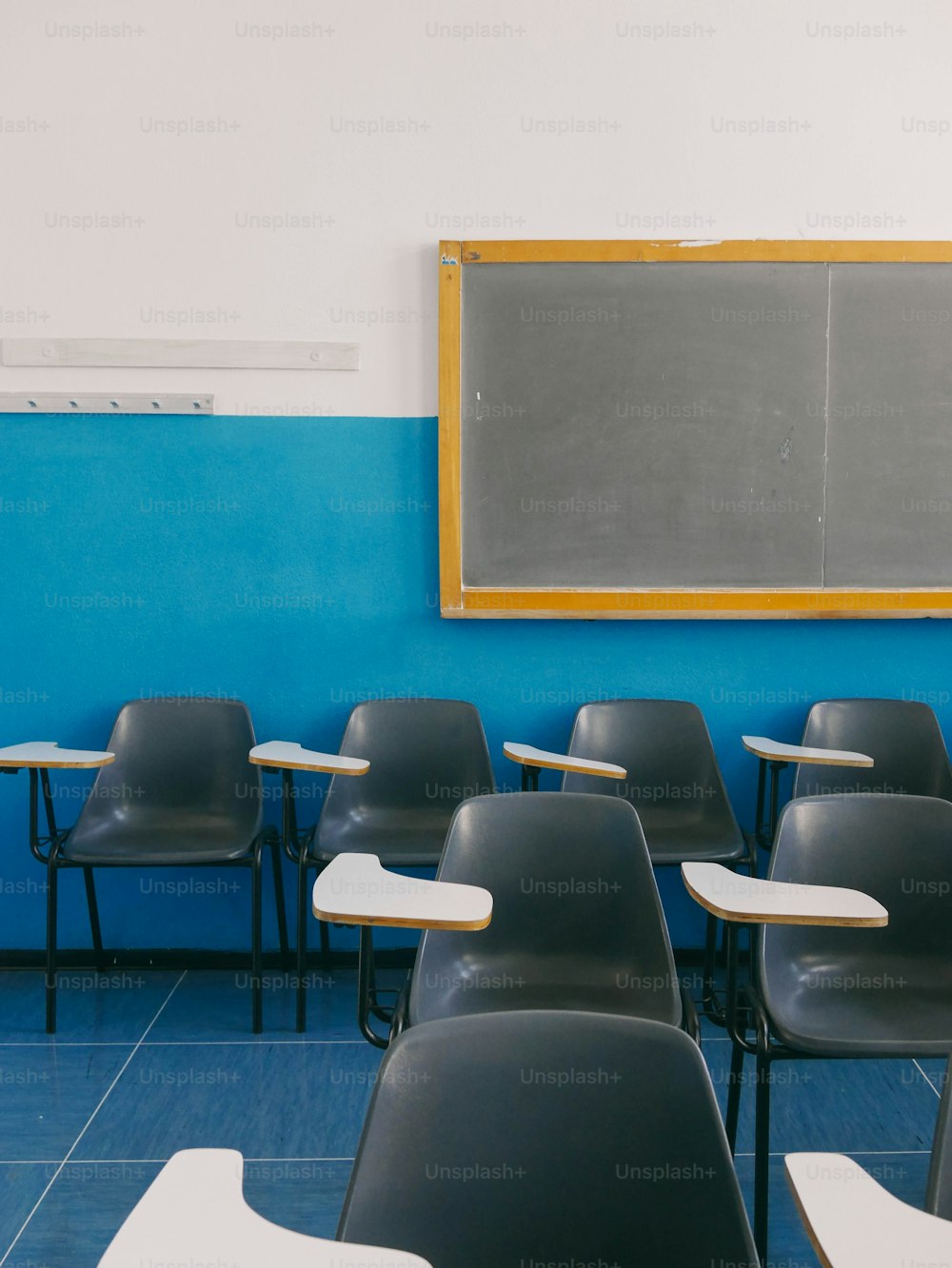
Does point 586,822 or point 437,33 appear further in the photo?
point 437,33

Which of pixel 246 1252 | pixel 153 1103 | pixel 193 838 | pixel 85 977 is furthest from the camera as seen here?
pixel 85 977

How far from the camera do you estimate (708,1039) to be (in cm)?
252

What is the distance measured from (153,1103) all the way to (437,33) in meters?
2.94

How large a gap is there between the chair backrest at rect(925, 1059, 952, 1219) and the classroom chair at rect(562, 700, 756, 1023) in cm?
160

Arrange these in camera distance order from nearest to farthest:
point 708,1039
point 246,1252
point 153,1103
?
point 246,1252, point 153,1103, point 708,1039

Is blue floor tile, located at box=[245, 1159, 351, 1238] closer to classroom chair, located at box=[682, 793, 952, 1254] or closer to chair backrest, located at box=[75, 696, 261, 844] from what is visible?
classroom chair, located at box=[682, 793, 952, 1254]

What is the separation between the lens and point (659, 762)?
2.82 meters

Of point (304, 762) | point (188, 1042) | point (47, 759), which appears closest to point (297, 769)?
point (304, 762)

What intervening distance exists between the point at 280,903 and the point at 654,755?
47.2 inches

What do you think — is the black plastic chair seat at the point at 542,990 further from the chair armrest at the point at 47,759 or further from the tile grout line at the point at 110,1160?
the chair armrest at the point at 47,759

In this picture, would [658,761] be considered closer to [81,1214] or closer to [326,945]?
[326,945]

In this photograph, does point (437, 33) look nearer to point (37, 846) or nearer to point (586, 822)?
point (586, 822)

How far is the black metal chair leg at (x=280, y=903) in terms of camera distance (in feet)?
9.62

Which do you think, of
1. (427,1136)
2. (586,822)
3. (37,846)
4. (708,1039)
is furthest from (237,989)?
(427,1136)
